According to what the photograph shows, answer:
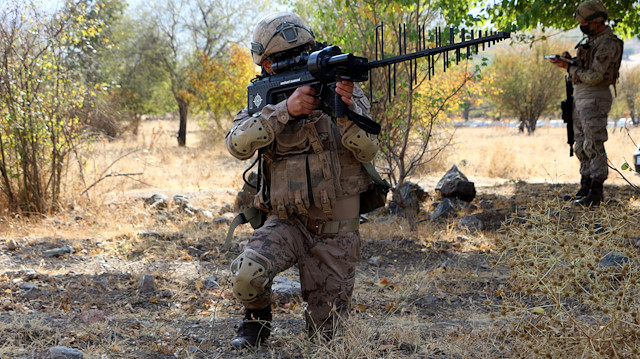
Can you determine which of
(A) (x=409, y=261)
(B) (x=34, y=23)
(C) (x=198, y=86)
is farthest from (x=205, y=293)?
(C) (x=198, y=86)

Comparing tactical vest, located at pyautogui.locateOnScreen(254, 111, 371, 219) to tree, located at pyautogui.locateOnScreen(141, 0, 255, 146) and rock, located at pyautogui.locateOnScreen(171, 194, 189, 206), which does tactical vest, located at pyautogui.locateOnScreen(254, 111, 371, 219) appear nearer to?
rock, located at pyautogui.locateOnScreen(171, 194, 189, 206)

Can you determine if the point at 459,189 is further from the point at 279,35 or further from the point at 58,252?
the point at 279,35

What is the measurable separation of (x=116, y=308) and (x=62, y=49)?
391 centimetres

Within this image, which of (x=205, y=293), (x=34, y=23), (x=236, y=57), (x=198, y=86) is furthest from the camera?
(x=198, y=86)

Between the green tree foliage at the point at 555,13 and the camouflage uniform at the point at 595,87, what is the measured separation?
0.67 metres

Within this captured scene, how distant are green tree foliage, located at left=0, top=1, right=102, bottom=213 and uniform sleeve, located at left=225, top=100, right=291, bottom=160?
4045mm

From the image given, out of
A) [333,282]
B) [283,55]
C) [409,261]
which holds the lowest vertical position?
[409,261]

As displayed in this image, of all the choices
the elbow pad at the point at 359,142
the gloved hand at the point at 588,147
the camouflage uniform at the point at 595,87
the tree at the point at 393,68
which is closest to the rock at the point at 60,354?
the elbow pad at the point at 359,142

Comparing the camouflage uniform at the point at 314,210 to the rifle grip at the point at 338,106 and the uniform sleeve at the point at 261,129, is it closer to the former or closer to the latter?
the uniform sleeve at the point at 261,129

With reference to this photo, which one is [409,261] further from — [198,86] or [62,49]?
[198,86]

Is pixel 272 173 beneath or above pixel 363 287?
above

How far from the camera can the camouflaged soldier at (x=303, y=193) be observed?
2.63 meters

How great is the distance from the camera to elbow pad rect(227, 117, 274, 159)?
103 inches

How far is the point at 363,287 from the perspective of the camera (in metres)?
4.14
